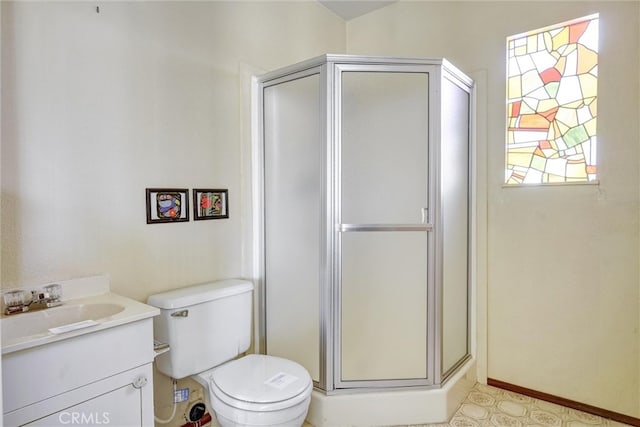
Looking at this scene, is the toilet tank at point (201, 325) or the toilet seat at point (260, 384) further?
the toilet tank at point (201, 325)

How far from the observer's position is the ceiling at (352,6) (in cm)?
275

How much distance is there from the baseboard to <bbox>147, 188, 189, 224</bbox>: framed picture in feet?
7.22

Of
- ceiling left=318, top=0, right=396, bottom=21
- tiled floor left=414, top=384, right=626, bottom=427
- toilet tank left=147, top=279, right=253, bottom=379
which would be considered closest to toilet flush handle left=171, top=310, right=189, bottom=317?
toilet tank left=147, top=279, right=253, bottom=379

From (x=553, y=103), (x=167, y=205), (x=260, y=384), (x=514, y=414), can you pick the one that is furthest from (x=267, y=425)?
(x=553, y=103)

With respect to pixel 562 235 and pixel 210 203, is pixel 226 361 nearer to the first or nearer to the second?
pixel 210 203

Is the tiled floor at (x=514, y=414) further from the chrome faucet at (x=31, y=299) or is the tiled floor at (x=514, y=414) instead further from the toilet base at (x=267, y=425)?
the chrome faucet at (x=31, y=299)

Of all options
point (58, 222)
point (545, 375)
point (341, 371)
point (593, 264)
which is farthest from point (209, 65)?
point (545, 375)

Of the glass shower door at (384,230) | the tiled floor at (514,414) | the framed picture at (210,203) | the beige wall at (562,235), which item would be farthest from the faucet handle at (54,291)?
the beige wall at (562,235)

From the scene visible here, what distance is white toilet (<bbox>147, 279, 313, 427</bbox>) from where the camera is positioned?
1.50 metres

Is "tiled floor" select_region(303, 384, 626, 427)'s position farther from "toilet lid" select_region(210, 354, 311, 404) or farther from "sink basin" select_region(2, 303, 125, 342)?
"sink basin" select_region(2, 303, 125, 342)

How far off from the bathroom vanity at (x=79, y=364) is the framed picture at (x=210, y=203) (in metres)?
0.62

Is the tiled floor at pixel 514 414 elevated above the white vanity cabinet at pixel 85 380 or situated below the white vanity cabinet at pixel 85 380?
below

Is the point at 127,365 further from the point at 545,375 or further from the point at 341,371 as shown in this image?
the point at 545,375

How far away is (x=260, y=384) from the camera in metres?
1.60
